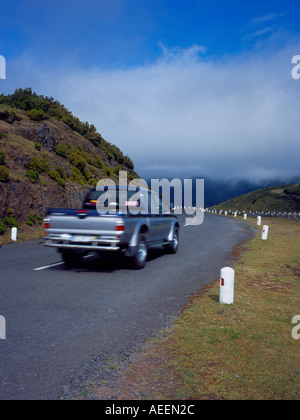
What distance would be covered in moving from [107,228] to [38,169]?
61.9ft

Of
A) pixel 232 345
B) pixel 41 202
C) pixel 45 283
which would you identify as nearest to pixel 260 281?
pixel 232 345

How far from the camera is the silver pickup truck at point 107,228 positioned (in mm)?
9078

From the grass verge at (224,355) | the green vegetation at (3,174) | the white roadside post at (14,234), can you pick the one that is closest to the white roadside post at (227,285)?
the grass verge at (224,355)

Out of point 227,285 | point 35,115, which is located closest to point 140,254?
point 227,285

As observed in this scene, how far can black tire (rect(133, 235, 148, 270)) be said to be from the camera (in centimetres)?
993

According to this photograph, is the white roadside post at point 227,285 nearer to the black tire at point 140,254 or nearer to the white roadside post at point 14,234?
the black tire at point 140,254

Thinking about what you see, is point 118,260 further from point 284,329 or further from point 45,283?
point 284,329

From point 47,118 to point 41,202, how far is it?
65.3ft

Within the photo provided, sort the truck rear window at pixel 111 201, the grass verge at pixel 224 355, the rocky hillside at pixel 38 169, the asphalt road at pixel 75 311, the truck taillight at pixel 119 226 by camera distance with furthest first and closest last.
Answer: the rocky hillside at pixel 38 169, the truck rear window at pixel 111 201, the truck taillight at pixel 119 226, the asphalt road at pixel 75 311, the grass verge at pixel 224 355

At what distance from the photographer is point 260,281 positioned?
898 cm

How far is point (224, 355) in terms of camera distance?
14.6 feet

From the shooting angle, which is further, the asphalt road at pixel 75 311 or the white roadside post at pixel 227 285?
the white roadside post at pixel 227 285

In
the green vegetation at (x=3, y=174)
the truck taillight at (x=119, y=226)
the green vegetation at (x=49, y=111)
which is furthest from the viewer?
the green vegetation at (x=49, y=111)

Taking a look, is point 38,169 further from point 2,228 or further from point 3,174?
point 2,228
